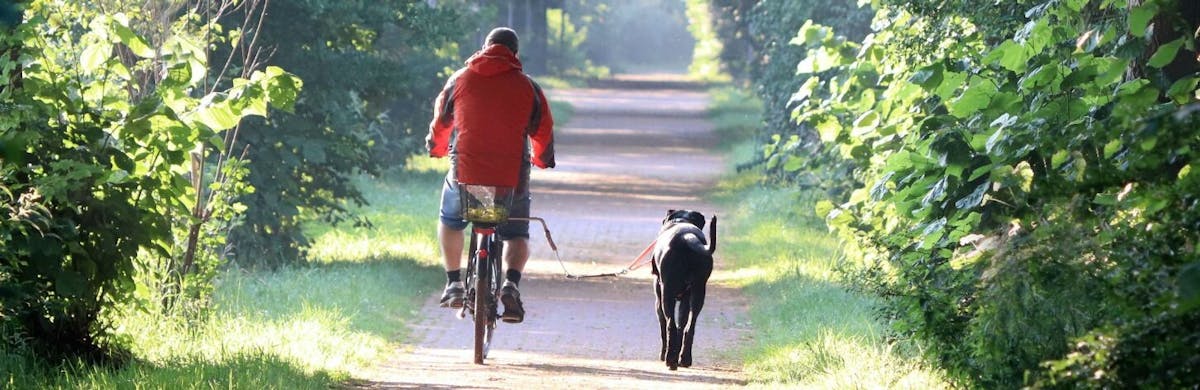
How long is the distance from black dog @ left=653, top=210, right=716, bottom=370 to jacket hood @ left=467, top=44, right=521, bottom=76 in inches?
47.4

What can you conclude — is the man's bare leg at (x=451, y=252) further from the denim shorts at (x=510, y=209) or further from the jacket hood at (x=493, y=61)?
the jacket hood at (x=493, y=61)

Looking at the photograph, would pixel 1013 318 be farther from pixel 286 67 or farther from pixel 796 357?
pixel 286 67

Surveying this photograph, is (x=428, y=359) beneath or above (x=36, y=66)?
beneath

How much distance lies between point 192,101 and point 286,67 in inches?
201

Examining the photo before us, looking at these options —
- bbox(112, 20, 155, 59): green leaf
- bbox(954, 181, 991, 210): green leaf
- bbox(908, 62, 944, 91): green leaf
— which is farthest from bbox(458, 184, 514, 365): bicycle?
bbox(954, 181, 991, 210): green leaf

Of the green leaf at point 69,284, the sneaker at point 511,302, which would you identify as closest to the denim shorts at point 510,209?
the sneaker at point 511,302

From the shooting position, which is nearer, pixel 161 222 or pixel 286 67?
pixel 161 222

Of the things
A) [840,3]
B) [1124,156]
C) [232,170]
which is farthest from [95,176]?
[840,3]

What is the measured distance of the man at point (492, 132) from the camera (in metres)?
8.56

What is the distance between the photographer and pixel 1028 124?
6359mm

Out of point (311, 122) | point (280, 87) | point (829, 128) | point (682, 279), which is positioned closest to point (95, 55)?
point (280, 87)

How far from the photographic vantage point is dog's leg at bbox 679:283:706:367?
835 centimetres

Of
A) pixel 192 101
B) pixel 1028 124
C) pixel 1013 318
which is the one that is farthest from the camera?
pixel 192 101

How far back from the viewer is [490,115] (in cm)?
860
